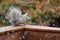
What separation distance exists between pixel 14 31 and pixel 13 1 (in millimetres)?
3257

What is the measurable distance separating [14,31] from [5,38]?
19 cm

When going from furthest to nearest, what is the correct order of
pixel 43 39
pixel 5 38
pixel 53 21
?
pixel 53 21, pixel 43 39, pixel 5 38

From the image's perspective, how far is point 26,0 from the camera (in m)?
5.85

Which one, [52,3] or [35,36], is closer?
[35,36]

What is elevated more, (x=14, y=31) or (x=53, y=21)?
(x=14, y=31)

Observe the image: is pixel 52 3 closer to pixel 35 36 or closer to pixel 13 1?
pixel 13 1

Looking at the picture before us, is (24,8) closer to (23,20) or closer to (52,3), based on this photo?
(52,3)

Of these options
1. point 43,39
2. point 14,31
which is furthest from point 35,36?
point 14,31

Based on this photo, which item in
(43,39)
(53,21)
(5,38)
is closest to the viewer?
(5,38)

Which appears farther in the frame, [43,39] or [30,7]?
[30,7]

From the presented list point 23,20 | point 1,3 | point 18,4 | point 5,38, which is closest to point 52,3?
point 18,4

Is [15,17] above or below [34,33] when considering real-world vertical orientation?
above

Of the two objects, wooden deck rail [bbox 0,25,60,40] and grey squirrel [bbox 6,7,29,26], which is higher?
grey squirrel [bbox 6,7,29,26]

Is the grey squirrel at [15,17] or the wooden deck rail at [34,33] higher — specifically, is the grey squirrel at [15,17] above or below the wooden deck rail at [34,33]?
above
